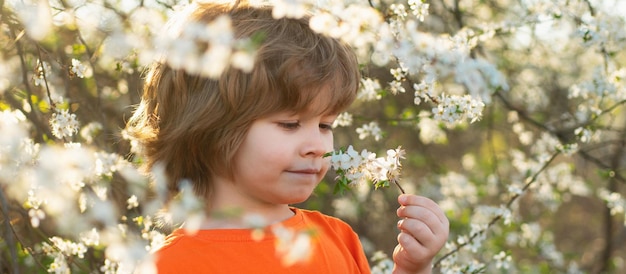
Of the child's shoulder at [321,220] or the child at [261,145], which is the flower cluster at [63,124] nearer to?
the child at [261,145]

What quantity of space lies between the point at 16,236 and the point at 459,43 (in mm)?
1384

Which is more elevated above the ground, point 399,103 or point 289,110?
point 289,110

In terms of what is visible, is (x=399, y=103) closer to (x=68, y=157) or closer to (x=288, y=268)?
(x=288, y=268)

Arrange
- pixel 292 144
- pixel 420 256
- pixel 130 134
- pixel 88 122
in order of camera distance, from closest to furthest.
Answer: pixel 292 144, pixel 420 256, pixel 130 134, pixel 88 122

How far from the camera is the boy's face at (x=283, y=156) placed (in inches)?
69.9

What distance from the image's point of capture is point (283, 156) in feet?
5.79

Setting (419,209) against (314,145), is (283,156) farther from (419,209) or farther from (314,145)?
(419,209)

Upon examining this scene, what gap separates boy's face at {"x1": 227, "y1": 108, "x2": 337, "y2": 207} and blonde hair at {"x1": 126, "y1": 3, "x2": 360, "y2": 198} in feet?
0.08

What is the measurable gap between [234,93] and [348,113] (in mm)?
1138

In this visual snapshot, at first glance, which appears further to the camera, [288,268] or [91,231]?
[91,231]

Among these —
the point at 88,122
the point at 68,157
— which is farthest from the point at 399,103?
the point at 68,157

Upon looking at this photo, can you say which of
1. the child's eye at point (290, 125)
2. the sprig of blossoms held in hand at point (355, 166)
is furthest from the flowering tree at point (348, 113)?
the child's eye at point (290, 125)

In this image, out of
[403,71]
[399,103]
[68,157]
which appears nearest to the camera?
[68,157]

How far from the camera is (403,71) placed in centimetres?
237
